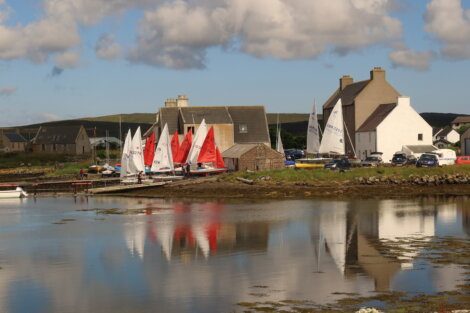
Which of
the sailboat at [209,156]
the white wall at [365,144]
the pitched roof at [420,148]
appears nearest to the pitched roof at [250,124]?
the white wall at [365,144]

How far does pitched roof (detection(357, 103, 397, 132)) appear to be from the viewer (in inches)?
3219

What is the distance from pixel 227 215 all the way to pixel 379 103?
43.3 m

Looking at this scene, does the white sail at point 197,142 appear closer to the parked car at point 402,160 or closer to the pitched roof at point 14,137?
the parked car at point 402,160

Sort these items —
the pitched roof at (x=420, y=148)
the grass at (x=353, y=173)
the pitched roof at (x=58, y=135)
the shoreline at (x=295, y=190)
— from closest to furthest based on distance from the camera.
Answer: the shoreline at (x=295, y=190)
the grass at (x=353, y=173)
the pitched roof at (x=420, y=148)
the pitched roof at (x=58, y=135)

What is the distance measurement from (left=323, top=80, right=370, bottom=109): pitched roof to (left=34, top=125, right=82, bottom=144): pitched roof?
6657 cm

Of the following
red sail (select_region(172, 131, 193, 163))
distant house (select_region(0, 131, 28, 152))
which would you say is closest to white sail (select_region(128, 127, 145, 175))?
red sail (select_region(172, 131, 193, 163))

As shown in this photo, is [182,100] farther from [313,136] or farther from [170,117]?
[313,136]

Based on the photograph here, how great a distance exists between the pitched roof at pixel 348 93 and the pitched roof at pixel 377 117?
3.74 metres

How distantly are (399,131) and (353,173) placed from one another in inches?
685

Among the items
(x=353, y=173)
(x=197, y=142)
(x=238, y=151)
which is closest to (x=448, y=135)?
(x=238, y=151)

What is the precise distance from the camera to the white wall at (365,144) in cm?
8160

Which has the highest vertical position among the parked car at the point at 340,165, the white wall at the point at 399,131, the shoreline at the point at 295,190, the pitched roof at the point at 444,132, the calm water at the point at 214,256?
the pitched roof at the point at 444,132

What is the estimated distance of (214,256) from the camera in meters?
32.7

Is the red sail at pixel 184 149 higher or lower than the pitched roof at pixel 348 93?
lower
